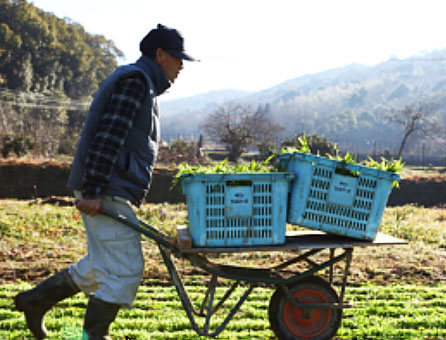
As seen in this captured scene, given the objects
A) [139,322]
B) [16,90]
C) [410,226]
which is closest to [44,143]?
[16,90]

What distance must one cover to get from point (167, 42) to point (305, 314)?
84.6 inches

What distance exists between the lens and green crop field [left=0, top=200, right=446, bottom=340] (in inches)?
169

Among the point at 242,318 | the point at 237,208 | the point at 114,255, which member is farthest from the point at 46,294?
the point at 242,318

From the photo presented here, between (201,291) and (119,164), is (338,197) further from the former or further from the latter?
(201,291)

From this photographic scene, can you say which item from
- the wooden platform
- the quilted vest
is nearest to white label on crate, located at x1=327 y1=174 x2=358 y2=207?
the wooden platform

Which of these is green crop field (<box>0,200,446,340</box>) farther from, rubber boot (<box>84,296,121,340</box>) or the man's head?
the man's head

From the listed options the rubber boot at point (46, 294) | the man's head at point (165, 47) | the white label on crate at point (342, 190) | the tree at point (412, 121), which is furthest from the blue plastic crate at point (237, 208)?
the tree at point (412, 121)

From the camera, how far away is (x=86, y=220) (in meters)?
3.26

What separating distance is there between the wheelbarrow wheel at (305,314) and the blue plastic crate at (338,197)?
0.57 meters

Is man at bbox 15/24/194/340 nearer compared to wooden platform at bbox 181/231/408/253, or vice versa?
man at bbox 15/24/194/340

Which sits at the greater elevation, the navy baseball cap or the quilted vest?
the navy baseball cap

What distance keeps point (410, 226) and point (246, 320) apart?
889cm

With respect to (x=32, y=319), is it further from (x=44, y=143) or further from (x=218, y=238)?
(x=44, y=143)

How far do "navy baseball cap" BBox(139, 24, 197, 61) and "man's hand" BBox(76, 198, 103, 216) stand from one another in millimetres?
1062
